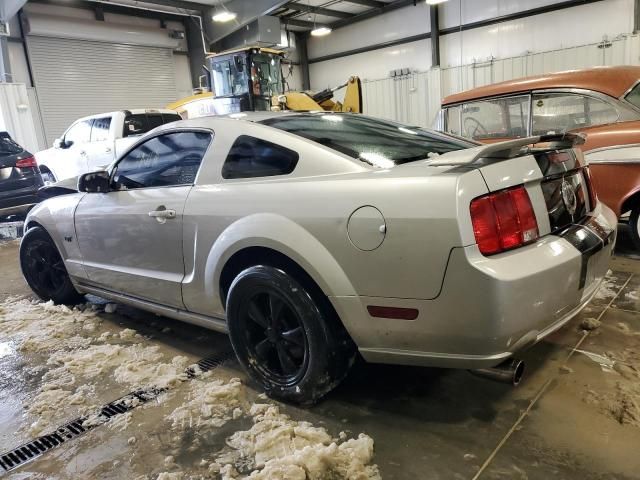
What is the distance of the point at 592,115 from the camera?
4.48 meters

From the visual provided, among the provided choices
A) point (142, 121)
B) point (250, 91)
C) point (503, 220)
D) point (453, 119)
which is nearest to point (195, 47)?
point (250, 91)

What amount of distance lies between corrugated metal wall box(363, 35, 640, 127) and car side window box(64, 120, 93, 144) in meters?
7.75

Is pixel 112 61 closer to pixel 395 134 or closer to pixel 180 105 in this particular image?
pixel 180 105

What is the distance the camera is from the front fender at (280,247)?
198 cm

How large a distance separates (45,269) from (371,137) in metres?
3.20

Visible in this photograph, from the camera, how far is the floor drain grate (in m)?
2.16

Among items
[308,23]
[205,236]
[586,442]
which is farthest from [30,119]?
[586,442]

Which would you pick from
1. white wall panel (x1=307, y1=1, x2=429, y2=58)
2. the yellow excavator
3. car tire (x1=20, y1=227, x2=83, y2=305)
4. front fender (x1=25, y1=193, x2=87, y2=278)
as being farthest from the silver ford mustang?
white wall panel (x1=307, y1=1, x2=429, y2=58)

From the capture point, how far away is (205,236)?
2500 millimetres

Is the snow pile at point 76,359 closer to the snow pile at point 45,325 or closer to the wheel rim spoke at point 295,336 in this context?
the snow pile at point 45,325

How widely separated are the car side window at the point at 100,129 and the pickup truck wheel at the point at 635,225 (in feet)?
27.8

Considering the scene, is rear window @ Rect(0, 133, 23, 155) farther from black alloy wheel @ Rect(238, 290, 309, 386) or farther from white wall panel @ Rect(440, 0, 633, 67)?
white wall panel @ Rect(440, 0, 633, 67)

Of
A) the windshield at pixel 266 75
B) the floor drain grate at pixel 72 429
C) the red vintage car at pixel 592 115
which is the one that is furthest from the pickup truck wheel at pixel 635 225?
the windshield at pixel 266 75

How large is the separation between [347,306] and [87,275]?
7.83 feet
